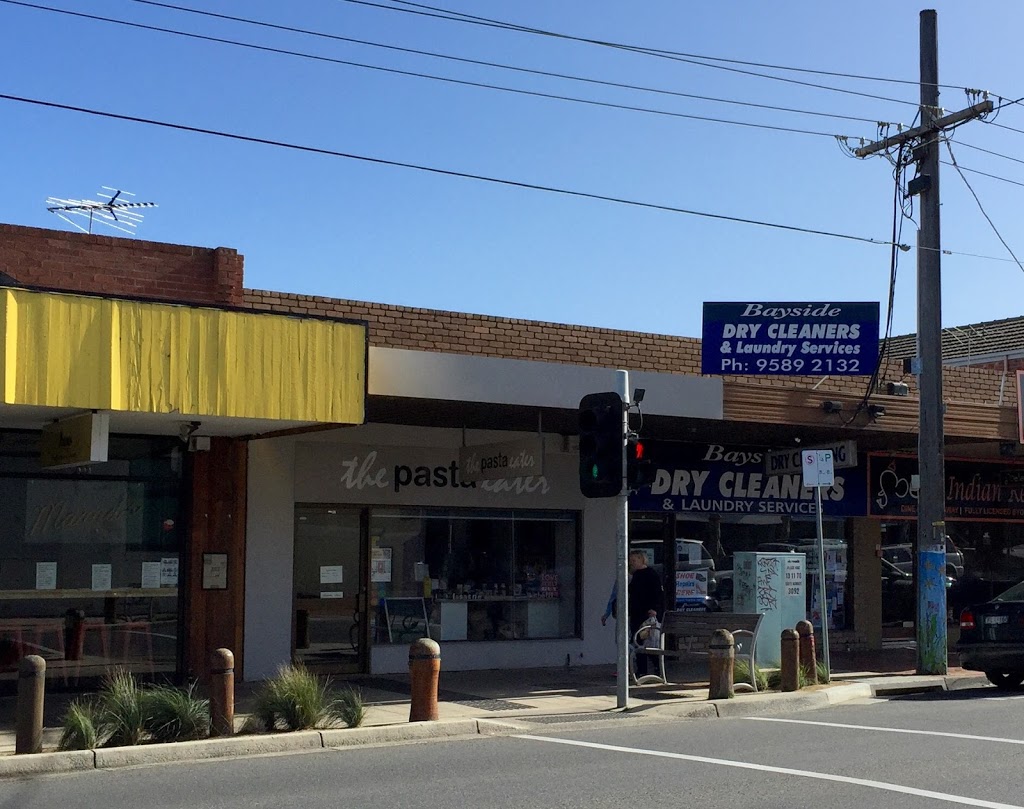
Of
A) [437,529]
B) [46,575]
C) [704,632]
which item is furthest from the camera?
[437,529]

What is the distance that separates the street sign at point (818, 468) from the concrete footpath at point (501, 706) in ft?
8.34

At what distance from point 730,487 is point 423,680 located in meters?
9.21

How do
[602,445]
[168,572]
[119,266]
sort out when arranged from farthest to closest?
[168,572]
[119,266]
[602,445]

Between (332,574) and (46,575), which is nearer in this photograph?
(46,575)

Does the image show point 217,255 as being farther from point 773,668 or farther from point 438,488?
point 773,668

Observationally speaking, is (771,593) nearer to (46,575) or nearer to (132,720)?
(132,720)

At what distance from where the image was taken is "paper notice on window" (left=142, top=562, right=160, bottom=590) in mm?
15109

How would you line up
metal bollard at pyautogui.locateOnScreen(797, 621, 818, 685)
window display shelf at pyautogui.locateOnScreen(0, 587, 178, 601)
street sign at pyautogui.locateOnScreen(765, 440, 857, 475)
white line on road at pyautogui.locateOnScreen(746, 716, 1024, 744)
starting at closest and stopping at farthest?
white line on road at pyautogui.locateOnScreen(746, 716, 1024, 744), window display shelf at pyautogui.locateOnScreen(0, 587, 178, 601), metal bollard at pyautogui.locateOnScreen(797, 621, 818, 685), street sign at pyautogui.locateOnScreen(765, 440, 857, 475)

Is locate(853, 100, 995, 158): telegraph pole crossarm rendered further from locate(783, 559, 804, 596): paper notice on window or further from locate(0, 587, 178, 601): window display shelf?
locate(0, 587, 178, 601): window display shelf

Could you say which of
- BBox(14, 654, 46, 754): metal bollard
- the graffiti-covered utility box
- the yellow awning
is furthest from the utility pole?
BBox(14, 654, 46, 754): metal bollard

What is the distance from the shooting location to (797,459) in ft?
64.0

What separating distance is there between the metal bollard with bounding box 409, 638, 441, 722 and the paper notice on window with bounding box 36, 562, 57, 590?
16.2ft

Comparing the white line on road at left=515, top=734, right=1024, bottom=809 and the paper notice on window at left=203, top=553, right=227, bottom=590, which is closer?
the white line on road at left=515, top=734, right=1024, bottom=809

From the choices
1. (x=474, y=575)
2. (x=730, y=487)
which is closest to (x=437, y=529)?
(x=474, y=575)
